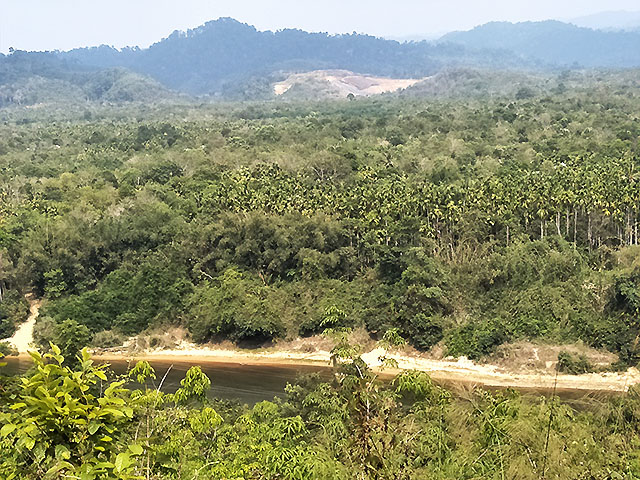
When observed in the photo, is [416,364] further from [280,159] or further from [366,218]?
[280,159]

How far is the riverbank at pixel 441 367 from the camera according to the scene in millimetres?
25172

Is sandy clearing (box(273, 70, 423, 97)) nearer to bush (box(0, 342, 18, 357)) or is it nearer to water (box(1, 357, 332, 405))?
bush (box(0, 342, 18, 357))

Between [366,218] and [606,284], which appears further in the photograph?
[366,218]

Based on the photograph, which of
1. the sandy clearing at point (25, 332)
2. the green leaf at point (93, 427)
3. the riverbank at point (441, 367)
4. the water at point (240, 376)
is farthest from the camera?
the sandy clearing at point (25, 332)

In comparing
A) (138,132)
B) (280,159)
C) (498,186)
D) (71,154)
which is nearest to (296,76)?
(138,132)

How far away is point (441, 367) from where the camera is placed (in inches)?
1095

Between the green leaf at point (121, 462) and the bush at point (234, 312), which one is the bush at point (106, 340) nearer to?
the bush at point (234, 312)

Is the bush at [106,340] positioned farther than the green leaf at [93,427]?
Yes

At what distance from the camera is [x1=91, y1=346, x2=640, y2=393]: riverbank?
25172 mm

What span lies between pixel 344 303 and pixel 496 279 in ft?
25.5

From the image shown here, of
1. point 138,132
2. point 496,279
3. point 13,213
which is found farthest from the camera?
point 138,132

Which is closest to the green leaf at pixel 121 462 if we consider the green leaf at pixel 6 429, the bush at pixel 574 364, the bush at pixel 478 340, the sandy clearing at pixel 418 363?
the green leaf at pixel 6 429

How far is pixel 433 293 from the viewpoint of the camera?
29266 mm

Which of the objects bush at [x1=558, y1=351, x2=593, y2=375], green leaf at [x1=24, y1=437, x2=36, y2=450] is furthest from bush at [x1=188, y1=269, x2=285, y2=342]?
green leaf at [x1=24, y1=437, x2=36, y2=450]
